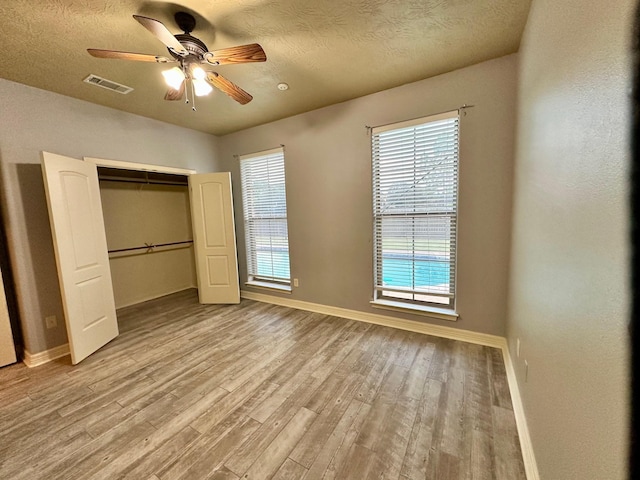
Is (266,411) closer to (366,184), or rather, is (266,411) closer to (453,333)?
(453,333)

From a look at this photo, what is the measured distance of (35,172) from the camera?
98.5 inches

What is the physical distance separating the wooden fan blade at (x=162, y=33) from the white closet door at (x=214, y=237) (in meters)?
2.15

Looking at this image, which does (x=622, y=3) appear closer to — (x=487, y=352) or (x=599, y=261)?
(x=599, y=261)

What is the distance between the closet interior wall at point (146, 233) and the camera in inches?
155

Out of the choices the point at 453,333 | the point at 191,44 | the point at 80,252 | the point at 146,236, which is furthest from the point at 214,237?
the point at 453,333

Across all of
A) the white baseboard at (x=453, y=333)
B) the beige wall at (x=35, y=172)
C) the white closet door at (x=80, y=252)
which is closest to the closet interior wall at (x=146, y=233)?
the beige wall at (x=35, y=172)

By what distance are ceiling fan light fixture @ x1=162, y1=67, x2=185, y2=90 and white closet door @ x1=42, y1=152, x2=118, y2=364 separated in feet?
4.74

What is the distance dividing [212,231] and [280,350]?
2262mm

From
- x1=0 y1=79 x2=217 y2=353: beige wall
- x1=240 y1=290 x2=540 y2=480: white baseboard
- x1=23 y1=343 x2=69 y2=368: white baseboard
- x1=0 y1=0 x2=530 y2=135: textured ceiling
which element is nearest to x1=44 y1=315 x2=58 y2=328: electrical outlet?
x1=0 y1=79 x2=217 y2=353: beige wall

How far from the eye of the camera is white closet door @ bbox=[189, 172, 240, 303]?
380 cm

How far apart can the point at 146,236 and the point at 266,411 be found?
3.95 metres

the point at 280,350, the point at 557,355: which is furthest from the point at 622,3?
the point at 280,350

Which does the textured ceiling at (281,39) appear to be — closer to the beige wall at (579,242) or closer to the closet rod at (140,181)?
the beige wall at (579,242)

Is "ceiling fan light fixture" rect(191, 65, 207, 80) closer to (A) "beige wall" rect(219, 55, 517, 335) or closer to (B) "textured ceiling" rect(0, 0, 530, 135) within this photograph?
(B) "textured ceiling" rect(0, 0, 530, 135)
